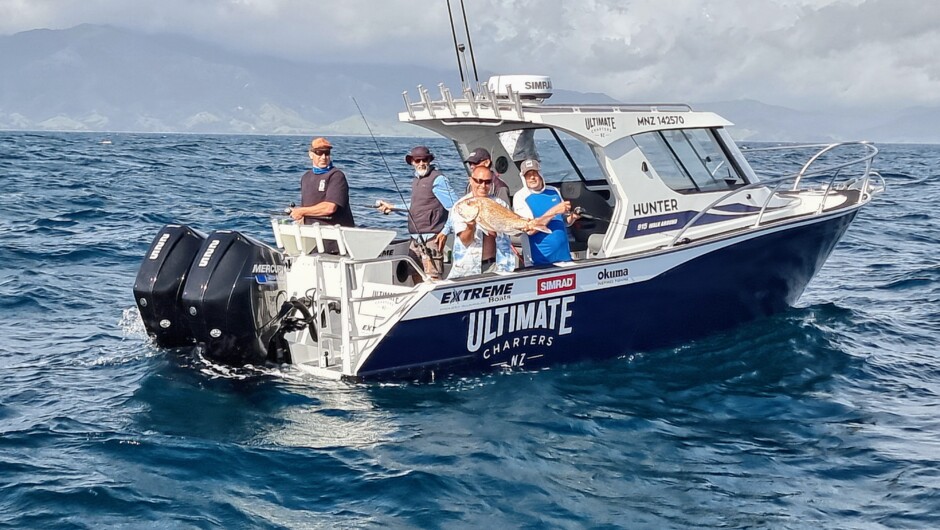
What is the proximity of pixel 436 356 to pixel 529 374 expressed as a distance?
0.91 metres

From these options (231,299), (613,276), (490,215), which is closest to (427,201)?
(490,215)

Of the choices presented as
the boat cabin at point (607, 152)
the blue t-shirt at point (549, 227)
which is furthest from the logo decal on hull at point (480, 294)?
the boat cabin at point (607, 152)

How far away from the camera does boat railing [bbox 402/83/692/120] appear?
867 cm

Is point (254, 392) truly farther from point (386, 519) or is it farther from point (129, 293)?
point (129, 293)

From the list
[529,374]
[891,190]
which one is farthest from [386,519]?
[891,190]

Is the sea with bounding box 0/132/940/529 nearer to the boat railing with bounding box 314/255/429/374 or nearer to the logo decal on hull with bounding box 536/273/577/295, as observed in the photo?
the boat railing with bounding box 314/255/429/374

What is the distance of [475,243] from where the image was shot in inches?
313

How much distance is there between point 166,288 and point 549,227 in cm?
310

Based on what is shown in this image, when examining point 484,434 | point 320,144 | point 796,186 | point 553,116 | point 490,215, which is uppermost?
point 553,116

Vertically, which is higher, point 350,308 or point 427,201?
point 427,201

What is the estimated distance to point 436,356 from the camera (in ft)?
25.7

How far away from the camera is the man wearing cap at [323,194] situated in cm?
827

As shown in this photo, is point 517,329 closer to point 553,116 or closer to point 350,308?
point 350,308

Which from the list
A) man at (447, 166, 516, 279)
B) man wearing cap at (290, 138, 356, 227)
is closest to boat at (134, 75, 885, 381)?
man wearing cap at (290, 138, 356, 227)
